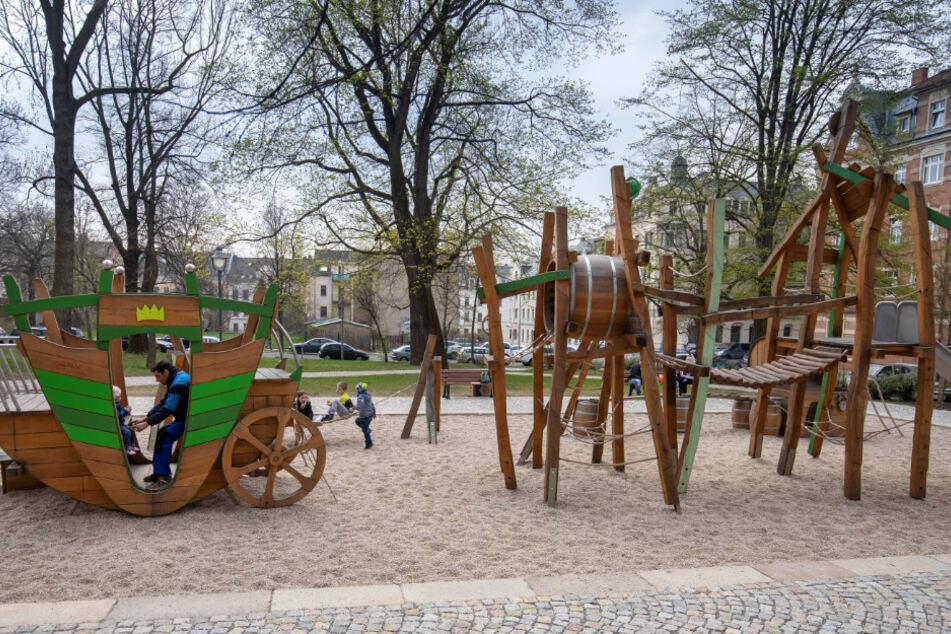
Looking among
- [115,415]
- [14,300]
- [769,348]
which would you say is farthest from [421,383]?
[14,300]

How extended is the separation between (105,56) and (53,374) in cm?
2179

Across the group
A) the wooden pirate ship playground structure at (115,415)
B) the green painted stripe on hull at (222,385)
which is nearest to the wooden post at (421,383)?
the wooden pirate ship playground structure at (115,415)

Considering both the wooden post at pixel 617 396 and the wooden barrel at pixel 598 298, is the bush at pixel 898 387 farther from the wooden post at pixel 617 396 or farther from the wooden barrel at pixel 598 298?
the wooden barrel at pixel 598 298

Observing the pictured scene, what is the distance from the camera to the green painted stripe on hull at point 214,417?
5.92 meters

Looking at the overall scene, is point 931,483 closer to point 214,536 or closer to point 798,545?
point 798,545

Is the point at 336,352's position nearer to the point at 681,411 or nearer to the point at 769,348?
the point at 681,411

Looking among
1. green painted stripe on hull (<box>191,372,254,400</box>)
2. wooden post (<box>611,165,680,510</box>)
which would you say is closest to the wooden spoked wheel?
green painted stripe on hull (<box>191,372,254,400</box>)

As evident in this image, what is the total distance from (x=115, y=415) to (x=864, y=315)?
7697mm

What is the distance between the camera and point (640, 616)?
409cm

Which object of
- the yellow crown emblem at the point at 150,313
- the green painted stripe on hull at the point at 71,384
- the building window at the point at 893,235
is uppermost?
the building window at the point at 893,235

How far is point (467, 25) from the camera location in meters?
21.7

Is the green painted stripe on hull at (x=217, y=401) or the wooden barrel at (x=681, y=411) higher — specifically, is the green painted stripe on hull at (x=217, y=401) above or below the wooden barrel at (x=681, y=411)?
above

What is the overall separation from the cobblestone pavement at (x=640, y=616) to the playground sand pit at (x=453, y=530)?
0.55 metres

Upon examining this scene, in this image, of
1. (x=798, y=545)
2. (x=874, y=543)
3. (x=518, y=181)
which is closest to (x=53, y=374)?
(x=798, y=545)
